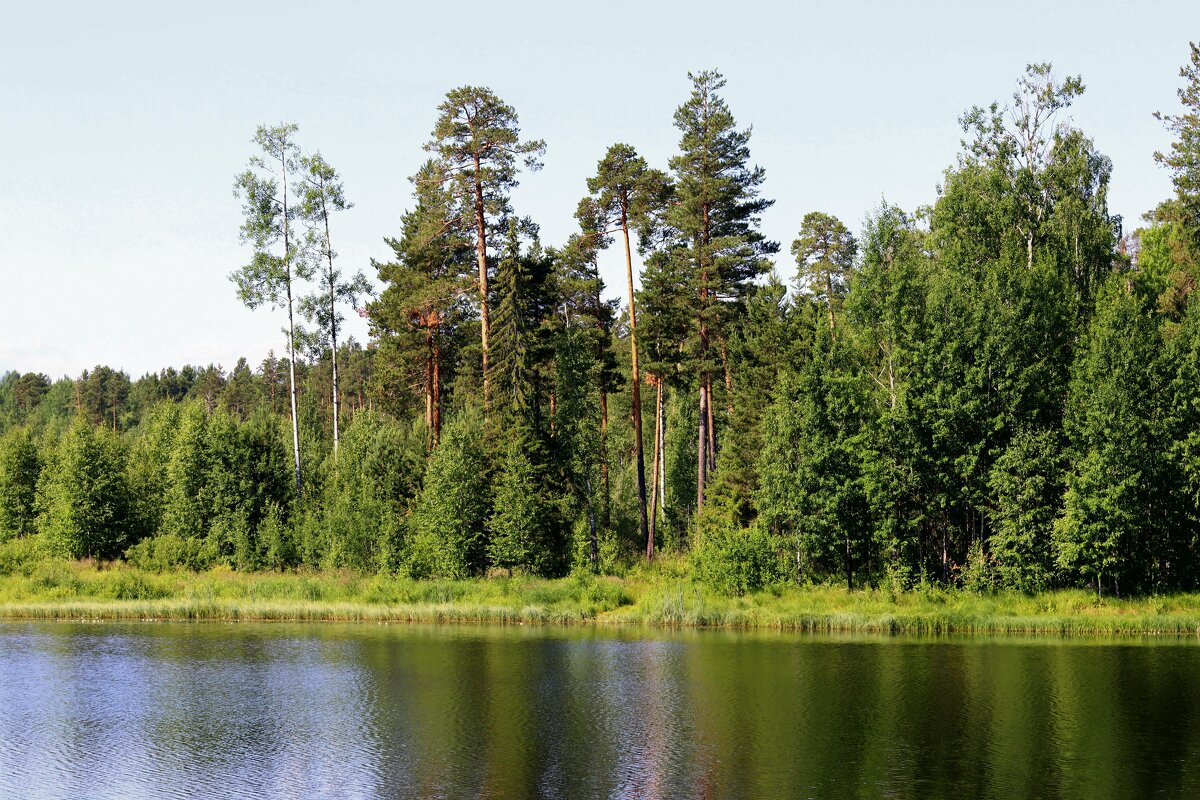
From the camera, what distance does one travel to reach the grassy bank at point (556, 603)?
49.7 m

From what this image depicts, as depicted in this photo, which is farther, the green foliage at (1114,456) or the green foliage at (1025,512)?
the green foliage at (1025,512)

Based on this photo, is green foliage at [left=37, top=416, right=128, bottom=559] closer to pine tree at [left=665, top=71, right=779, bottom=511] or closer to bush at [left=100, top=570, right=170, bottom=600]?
bush at [left=100, top=570, right=170, bottom=600]

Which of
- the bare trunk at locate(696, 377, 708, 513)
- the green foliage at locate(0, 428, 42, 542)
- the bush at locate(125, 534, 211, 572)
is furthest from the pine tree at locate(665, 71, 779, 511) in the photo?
the green foliage at locate(0, 428, 42, 542)

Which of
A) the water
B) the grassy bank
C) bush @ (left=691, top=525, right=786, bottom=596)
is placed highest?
bush @ (left=691, top=525, right=786, bottom=596)

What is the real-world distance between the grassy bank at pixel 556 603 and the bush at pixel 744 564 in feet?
3.17

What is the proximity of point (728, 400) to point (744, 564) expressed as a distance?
16.7m

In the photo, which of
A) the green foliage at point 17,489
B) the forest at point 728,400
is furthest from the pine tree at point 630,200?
the green foliage at point 17,489

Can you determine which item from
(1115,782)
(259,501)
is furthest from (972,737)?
(259,501)

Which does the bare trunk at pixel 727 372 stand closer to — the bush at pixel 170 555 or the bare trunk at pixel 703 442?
the bare trunk at pixel 703 442

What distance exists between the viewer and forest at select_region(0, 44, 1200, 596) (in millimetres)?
52750

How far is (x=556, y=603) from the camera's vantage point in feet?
185

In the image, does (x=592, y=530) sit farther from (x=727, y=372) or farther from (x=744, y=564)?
(x=727, y=372)

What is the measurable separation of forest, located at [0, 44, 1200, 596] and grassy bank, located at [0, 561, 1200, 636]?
1630 mm

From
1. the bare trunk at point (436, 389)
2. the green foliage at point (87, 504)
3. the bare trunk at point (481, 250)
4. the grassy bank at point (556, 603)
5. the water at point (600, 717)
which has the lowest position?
the water at point (600, 717)
